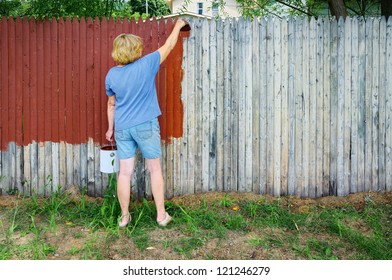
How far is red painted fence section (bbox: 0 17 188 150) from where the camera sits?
5.58 metres

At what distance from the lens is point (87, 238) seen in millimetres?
4438

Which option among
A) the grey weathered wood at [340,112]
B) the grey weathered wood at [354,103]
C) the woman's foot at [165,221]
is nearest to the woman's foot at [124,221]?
the woman's foot at [165,221]

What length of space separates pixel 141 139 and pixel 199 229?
1074 mm

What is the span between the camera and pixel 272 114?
566 centimetres

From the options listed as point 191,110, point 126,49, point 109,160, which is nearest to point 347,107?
point 191,110

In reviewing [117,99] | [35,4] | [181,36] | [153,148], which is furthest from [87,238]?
[35,4]

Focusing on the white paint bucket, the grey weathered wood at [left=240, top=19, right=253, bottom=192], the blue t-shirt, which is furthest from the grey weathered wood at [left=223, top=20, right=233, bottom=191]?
the white paint bucket

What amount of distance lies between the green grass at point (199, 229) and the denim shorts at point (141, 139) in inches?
25.2

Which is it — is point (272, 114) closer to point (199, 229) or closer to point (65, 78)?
point (199, 229)

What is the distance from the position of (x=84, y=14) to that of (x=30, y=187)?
282 cm

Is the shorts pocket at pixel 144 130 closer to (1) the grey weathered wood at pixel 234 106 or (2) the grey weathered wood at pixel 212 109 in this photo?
(2) the grey weathered wood at pixel 212 109

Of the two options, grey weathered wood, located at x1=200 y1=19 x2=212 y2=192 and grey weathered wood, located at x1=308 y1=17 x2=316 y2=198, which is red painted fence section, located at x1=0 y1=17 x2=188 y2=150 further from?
grey weathered wood, located at x1=308 y1=17 x2=316 y2=198

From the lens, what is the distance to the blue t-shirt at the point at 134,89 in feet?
14.7

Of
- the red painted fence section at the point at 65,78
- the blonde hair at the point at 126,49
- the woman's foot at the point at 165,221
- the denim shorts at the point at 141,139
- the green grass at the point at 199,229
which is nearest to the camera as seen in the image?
the green grass at the point at 199,229
